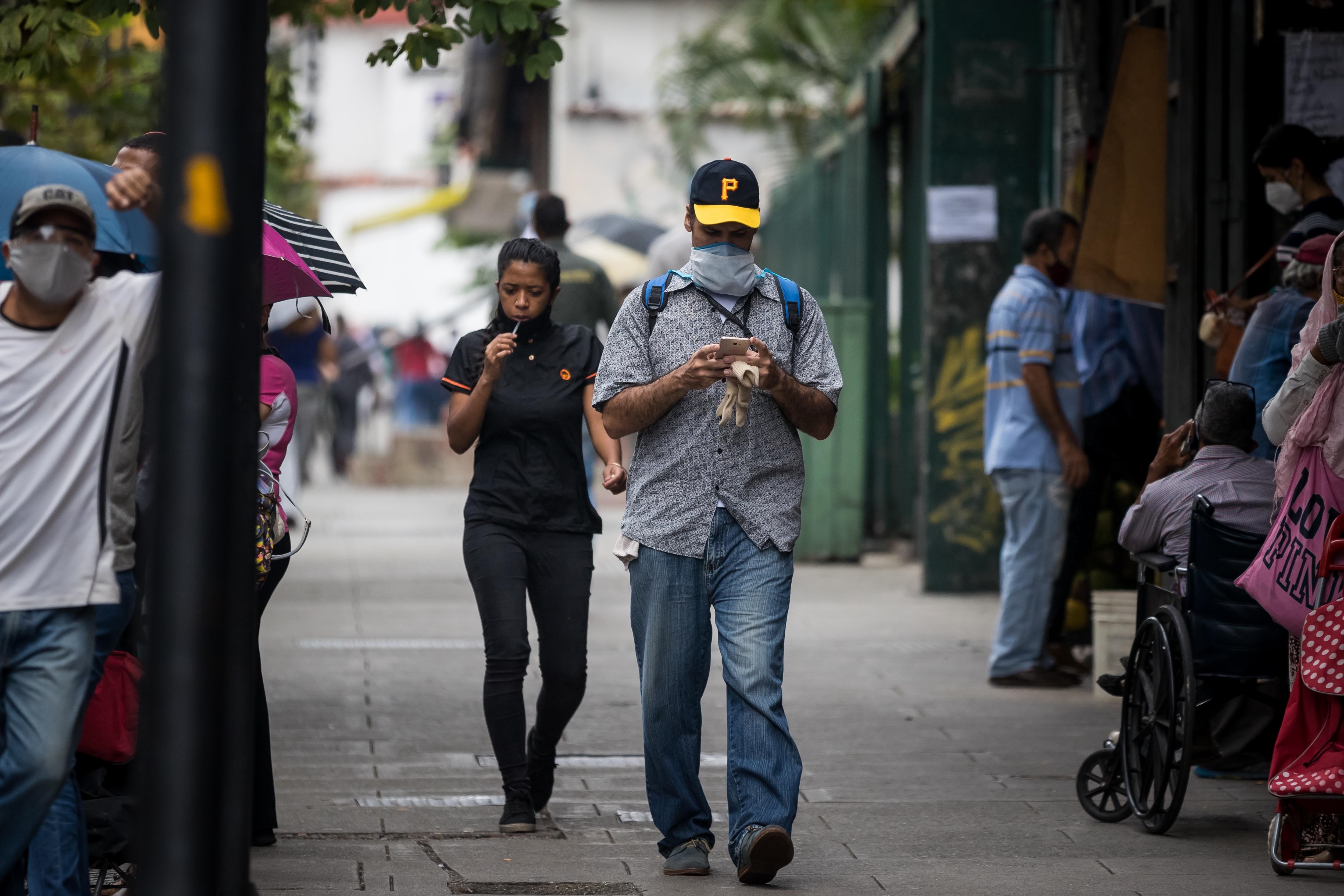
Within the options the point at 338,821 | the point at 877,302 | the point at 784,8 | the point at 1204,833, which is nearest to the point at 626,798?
the point at 338,821

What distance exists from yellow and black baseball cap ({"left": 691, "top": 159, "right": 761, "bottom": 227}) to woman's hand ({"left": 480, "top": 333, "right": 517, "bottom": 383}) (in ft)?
2.77

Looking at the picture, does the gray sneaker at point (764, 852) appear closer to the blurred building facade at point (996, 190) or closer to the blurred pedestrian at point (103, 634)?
the blurred pedestrian at point (103, 634)

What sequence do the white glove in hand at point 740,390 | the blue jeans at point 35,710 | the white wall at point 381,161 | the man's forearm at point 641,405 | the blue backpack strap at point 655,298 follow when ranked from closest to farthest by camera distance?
1. the blue jeans at point 35,710
2. the white glove in hand at point 740,390
3. the man's forearm at point 641,405
4. the blue backpack strap at point 655,298
5. the white wall at point 381,161

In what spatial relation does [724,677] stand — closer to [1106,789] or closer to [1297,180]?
[1106,789]

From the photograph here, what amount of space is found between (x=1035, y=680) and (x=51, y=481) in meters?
5.88

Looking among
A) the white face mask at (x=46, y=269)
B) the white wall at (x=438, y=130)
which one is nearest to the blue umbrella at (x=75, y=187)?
the white face mask at (x=46, y=269)

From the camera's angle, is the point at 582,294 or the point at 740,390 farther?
the point at 582,294

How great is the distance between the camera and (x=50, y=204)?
4137 mm

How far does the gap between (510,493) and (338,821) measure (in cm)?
121

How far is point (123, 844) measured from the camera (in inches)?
192

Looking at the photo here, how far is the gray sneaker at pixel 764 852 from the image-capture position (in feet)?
17.2

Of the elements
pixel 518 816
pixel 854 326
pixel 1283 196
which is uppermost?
pixel 1283 196

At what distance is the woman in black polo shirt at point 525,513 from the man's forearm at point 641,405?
1.67 ft

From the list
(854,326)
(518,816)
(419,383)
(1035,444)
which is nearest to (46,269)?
(518,816)
